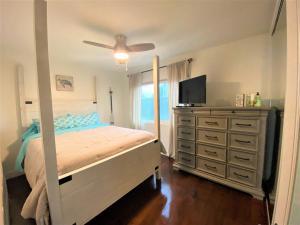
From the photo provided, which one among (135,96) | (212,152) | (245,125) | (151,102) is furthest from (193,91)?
(135,96)

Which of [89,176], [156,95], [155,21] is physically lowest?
[89,176]

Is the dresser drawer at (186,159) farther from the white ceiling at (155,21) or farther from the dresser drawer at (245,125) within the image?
the white ceiling at (155,21)

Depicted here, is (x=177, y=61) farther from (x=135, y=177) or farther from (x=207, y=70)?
(x=135, y=177)

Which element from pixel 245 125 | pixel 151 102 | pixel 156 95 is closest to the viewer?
pixel 245 125

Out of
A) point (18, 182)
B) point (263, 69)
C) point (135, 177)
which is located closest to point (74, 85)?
point (18, 182)

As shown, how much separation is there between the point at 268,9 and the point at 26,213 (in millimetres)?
3121

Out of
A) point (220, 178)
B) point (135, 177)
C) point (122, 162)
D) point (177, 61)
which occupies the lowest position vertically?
point (220, 178)

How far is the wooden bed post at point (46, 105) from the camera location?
90cm

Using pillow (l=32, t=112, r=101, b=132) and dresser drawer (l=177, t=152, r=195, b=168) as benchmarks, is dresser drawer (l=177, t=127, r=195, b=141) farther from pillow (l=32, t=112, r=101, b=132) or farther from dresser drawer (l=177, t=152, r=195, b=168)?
pillow (l=32, t=112, r=101, b=132)

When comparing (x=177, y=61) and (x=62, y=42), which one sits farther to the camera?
(x=177, y=61)

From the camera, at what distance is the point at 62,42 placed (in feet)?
7.34

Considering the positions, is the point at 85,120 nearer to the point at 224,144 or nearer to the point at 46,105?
the point at 46,105

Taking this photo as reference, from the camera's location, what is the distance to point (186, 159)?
2.47m

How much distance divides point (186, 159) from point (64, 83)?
3.14m
